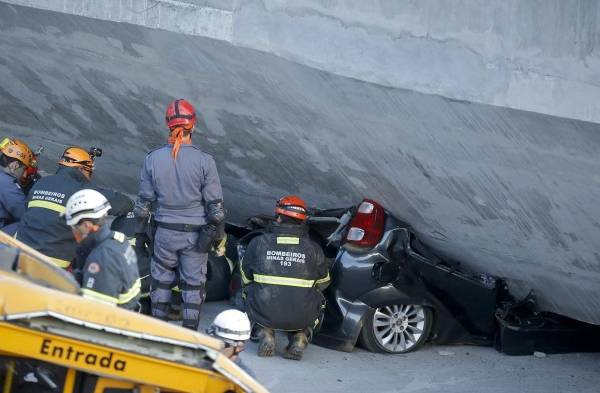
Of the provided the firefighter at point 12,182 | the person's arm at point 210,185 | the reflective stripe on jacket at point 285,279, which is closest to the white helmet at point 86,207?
the person's arm at point 210,185

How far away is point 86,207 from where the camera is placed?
611cm

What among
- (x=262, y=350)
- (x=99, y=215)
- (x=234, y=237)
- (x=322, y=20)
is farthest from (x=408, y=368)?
(x=99, y=215)

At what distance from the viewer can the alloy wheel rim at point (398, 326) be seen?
884 centimetres

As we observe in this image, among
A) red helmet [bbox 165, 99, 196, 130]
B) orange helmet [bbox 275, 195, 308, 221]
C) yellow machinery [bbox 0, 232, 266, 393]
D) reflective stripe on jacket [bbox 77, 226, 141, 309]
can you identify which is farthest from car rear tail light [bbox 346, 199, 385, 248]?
yellow machinery [bbox 0, 232, 266, 393]

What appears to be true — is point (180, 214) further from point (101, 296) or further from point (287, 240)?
point (101, 296)

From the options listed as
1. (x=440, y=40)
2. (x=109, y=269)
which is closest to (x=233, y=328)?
(x=109, y=269)

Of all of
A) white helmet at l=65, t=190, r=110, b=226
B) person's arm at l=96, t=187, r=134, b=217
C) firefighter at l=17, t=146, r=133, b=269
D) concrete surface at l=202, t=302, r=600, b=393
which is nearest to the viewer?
white helmet at l=65, t=190, r=110, b=226

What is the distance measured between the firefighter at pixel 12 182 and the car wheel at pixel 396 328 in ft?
9.85

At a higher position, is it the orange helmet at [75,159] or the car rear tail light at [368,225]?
the orange helmet at [75,159]

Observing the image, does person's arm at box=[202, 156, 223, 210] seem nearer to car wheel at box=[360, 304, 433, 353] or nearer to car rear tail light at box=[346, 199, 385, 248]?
car rear tail light at box=[346, 199, 385, 248]

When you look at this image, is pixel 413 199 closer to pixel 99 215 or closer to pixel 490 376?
pixel 490 376

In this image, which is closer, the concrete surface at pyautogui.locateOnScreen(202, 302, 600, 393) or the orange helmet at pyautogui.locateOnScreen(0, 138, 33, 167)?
the concrete surface at pyautogui.locateOnScreen(202, 302, 600, 393)

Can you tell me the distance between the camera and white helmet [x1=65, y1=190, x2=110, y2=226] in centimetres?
612

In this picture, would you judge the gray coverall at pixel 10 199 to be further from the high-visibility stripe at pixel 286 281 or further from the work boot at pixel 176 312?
the high-visibility stripe at pixel 286 281
